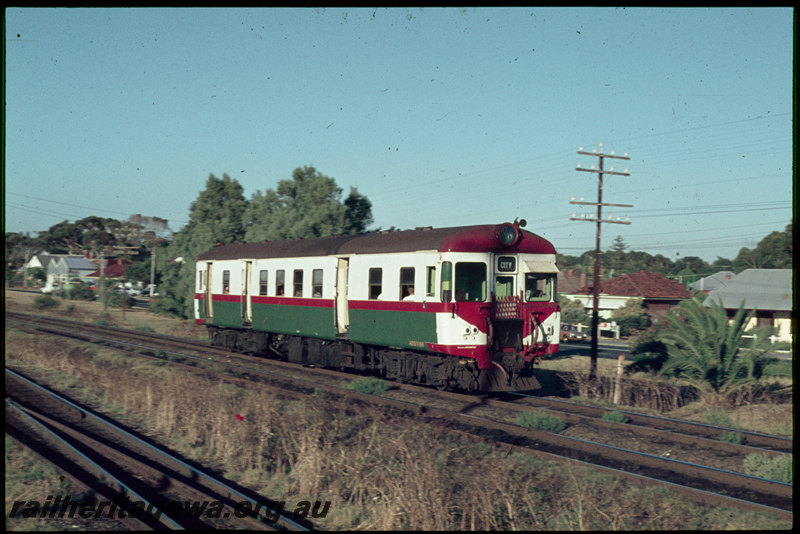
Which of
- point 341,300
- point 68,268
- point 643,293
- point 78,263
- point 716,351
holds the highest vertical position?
point 78,263

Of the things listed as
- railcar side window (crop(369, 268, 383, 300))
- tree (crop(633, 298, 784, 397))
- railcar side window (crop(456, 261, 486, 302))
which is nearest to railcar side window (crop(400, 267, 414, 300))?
railcar side window (crop(369, 268, 383, 300))

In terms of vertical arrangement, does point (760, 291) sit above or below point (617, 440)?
above

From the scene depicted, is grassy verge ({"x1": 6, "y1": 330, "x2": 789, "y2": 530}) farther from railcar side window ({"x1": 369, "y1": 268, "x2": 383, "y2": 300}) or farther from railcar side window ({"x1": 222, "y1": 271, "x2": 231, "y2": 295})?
railcar side window ({"x1": 222, "y1": 271, "x2": 231, "y2": 295})

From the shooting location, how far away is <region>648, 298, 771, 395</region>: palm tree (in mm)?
15312

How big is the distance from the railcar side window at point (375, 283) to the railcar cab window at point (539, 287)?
3.55 meters

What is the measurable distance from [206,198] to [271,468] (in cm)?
3477

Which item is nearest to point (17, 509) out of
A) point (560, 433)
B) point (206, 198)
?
point (560, 433)

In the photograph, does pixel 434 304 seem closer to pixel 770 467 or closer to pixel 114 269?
pixel 770 467

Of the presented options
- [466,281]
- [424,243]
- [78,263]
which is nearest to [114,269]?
[78,263]

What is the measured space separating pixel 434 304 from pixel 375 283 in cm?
251

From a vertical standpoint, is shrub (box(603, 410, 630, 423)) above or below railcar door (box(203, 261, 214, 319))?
below

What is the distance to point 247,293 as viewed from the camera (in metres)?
22.8

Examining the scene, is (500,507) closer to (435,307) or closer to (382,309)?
(435,307)

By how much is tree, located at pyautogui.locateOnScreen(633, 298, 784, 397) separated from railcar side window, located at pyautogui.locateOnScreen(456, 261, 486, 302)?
500cm
